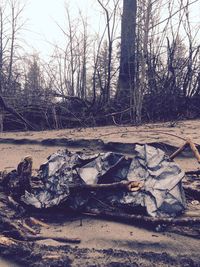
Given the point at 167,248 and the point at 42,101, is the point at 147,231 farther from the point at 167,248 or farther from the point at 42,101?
the point at 42,101

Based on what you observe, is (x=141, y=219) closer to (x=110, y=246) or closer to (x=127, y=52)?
(x=110, y=246)

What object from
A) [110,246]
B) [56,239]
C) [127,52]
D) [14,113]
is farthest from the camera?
[127,52]

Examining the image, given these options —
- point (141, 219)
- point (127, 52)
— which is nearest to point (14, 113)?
point (127, 52)

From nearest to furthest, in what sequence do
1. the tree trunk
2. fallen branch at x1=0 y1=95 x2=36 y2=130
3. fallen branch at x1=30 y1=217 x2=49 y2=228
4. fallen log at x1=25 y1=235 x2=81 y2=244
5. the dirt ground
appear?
the dirt ground
fallen log at x1=25 y1=235 x2=81 y2=244
fallen branch at x1=30 y1=217 x2=49 y2=228
fallen branch at x1=0 y1=95 x2=36 y2=130
the tree trunk

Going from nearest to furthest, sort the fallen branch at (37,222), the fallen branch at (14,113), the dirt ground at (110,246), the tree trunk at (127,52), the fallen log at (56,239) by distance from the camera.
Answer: the dirt ground at (110,246)
the fallen log at (56,239)
the fallen branch at (37,222)
the fallen branch at (14,113)
the tree trunk at (127,52)

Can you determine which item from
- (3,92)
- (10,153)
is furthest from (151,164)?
(3,92)

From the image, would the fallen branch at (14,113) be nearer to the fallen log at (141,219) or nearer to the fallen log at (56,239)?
the fallen log at (141,219)

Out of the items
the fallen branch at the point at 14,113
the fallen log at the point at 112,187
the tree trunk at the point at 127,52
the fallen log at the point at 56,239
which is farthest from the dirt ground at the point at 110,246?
the tree trunk at the point at 127,52

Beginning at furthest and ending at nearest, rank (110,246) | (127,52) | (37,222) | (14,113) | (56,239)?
1. (127,52)
2. (14,113)
3. (37,222)
4. (56,239)
5. (110,246)

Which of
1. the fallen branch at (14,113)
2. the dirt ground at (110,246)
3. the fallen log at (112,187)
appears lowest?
the dirt ground at (110,246)

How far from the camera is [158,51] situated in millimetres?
8719

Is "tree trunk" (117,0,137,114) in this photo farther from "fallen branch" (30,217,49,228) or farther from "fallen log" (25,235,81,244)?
"fallen log" (25,235,81,244)

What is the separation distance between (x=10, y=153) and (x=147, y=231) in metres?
3.77

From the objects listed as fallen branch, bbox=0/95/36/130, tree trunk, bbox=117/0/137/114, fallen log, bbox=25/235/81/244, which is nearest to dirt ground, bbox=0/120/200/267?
fallen log, bbox=25/235/81/244
